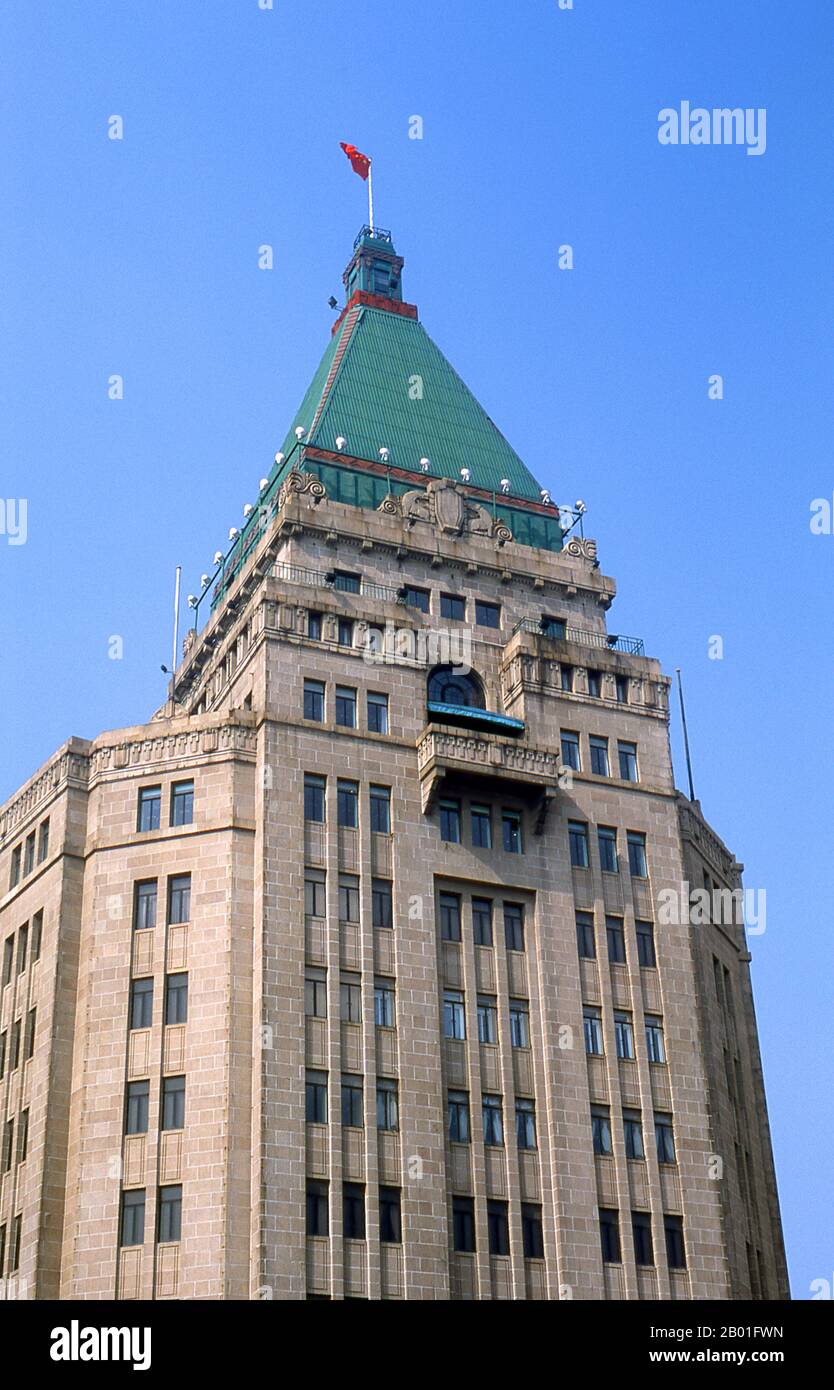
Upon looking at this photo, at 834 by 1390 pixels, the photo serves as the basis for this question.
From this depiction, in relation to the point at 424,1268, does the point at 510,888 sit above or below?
above

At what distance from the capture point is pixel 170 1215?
63531 mm

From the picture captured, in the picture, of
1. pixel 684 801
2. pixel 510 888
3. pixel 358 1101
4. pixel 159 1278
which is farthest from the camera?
pixel 684 801

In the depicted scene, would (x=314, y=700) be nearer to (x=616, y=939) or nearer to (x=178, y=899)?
(x=178, y=899)

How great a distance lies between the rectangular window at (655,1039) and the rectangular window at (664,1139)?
243 centimetres

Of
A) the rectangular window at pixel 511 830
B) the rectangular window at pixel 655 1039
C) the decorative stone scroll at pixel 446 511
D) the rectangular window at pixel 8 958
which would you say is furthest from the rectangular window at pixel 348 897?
the decorative stone scroll at pixel 446 511

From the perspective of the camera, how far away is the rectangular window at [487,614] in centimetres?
8394

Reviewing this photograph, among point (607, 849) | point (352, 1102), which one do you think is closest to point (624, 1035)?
point (607, 849)

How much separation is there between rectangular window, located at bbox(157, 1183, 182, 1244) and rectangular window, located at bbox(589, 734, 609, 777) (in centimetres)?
2599

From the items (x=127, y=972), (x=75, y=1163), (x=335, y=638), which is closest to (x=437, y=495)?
(x=335, y=638)

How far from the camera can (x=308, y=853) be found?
70.6m

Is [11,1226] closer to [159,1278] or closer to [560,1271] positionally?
[159,1278]

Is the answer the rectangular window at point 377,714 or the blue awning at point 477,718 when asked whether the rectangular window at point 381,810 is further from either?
the blue awning at point 477,718

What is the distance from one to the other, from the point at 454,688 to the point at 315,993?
17.6 m

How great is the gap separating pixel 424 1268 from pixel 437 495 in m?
37.2
